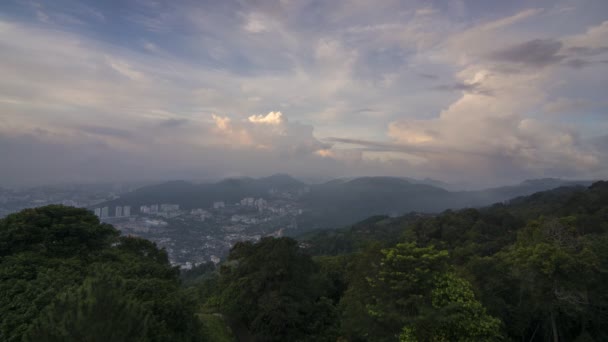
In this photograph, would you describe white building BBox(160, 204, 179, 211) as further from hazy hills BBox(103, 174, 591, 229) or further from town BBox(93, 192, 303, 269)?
hazy hills BBox(103, 174, 591, 229)

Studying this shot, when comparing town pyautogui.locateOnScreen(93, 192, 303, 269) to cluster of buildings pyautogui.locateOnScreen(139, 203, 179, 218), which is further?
cluster of buildings pyautogui.locateOnScreen(139, 203, 179, 218)

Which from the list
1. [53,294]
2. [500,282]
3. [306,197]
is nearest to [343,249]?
[500,282]

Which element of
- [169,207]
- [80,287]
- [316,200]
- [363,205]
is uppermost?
[80,287]

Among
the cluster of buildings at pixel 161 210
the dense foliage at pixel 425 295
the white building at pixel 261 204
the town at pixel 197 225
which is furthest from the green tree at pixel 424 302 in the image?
the white building at pixel 261 204

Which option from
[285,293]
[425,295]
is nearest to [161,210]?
[285,293]

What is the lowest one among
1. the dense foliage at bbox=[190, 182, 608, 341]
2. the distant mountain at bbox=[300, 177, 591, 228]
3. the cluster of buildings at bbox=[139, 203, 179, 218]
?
the distant mountain at bbox=[300, 177, 591, 228]

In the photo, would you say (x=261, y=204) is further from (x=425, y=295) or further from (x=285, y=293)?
(x=425, y=295)

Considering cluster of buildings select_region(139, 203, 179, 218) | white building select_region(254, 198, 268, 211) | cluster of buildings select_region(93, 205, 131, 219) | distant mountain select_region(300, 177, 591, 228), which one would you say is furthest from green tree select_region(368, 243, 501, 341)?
white building select_region(254, 198, 268, 211)

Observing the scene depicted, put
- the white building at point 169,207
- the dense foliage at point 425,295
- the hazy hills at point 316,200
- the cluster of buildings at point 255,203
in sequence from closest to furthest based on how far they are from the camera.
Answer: the dense foliage at point 425,295, the white building at point 169,207, the hazy hills at point 316,200, the cluster of buildings at point 255,203

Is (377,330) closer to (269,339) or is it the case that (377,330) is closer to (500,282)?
(269,339)

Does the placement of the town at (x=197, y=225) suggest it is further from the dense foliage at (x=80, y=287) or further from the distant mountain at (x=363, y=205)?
the dense foliage at (x=80, y=287)

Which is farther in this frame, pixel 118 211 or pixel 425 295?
pixel 118 211

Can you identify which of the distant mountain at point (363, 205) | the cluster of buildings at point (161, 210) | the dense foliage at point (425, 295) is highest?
the dense foliage at point (425, 295)
